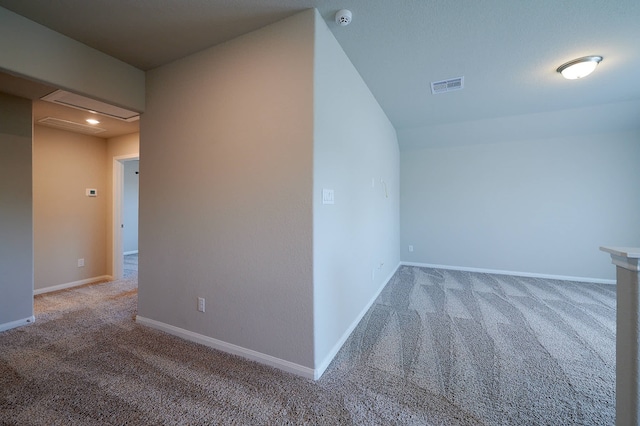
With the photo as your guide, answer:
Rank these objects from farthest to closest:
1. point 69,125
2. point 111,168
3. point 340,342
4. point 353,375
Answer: point 111,168, point 69,125, point 340,342, point 353,375

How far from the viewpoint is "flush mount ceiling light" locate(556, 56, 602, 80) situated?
2410mm

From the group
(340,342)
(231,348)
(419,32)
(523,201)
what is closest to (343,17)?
(419,32)

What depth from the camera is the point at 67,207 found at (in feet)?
13.0

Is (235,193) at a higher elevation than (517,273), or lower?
higher

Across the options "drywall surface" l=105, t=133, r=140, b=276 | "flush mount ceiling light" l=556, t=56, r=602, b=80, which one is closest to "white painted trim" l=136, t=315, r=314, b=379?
"drywall surface" l=105, t=133, r=140, b=276

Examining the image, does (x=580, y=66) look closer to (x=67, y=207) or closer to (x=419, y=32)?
(x=419, y=32)

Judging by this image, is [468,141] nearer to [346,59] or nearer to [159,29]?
[346,59]

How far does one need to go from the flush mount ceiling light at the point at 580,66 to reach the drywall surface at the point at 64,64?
167 inches

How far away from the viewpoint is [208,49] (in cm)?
228

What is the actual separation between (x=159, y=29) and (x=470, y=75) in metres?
2.95

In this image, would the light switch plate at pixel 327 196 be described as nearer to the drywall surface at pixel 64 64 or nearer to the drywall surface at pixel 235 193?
the drywall surface at pixel 235 193

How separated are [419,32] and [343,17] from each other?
2.17ft

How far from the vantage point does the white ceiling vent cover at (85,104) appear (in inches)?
104

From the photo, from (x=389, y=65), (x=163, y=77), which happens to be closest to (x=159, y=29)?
(x=163, y=77)
